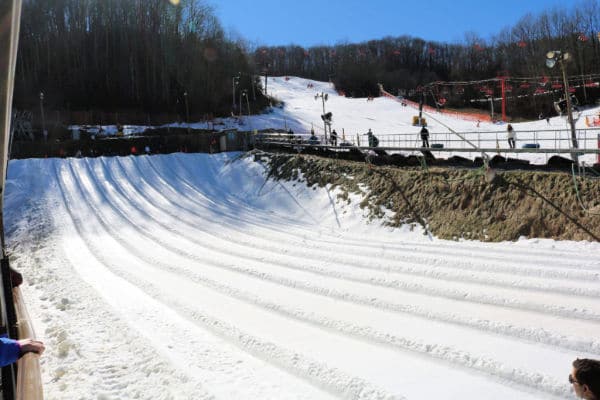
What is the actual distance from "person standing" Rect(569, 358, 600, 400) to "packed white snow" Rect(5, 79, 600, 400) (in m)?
2.55

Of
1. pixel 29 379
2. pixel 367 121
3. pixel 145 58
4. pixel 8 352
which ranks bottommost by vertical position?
pixel 29 379

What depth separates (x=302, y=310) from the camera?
834cm

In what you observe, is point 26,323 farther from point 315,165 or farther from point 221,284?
point 315,165

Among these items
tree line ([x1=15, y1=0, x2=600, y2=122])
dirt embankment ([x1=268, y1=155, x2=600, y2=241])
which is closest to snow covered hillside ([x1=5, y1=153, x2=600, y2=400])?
dirt embankment ([x1=268, y1=155, x2=600, y2=241])

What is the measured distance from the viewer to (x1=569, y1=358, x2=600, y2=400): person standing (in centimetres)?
286

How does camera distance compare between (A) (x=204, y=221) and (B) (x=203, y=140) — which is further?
(B) (x=203, y=140)

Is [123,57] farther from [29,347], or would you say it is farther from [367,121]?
[29,347]

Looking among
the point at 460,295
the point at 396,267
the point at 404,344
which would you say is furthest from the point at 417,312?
the point at 396,267

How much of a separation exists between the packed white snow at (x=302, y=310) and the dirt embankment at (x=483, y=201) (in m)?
0.56

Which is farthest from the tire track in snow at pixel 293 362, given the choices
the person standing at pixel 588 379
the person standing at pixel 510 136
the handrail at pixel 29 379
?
the person standing at pixel 510 136

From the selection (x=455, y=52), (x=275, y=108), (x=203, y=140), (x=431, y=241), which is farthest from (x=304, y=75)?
(x=431, y=241)

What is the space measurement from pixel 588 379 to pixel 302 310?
Answer: 5.86 m

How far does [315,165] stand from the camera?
21484 mm

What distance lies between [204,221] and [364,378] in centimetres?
1300
